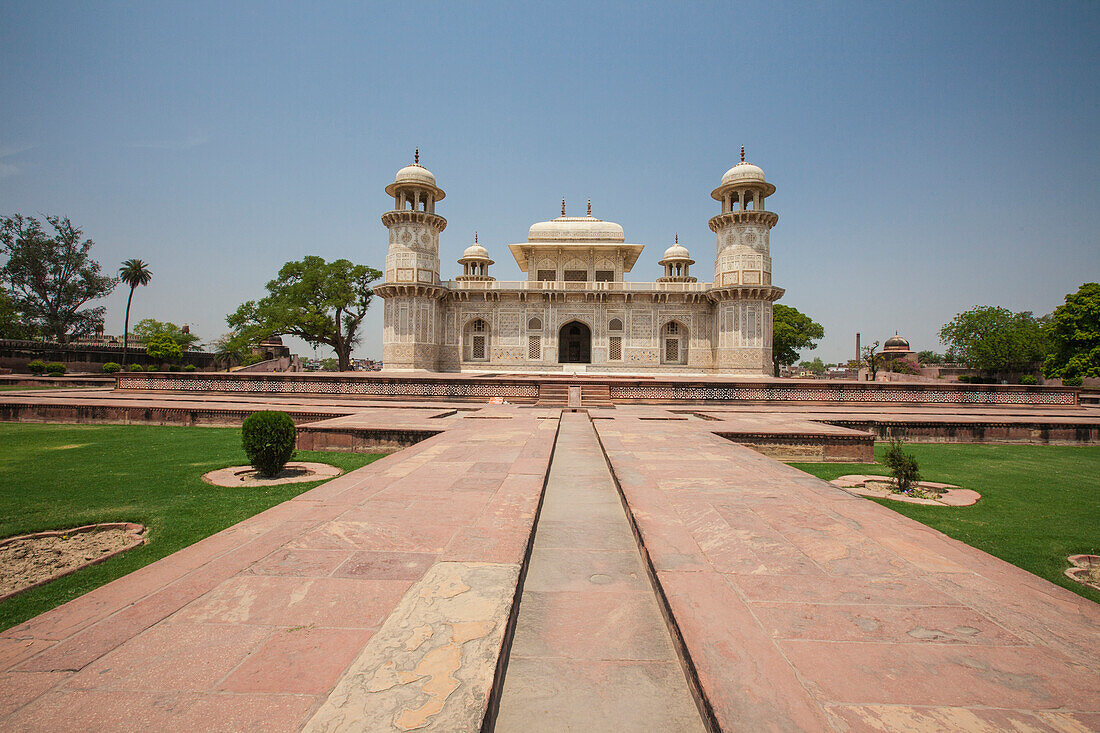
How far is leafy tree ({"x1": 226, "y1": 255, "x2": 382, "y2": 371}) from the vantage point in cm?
3162

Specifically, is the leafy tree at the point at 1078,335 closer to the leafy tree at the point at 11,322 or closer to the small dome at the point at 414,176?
the small dome at the point at 414,176

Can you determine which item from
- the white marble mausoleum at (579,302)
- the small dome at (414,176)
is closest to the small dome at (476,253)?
the white marble mausoleum at (579,302)

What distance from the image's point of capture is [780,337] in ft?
140

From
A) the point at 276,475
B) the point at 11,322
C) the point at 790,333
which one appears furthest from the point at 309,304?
the point at 790,333

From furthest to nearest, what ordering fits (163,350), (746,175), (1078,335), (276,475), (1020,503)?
(163,350) < (1078,335) < (746,175) < (276,475) < (1020,503)

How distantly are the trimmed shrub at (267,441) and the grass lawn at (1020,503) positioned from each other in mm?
6244

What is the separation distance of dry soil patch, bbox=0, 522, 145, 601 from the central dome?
82.4 ft

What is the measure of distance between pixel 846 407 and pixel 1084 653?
13175 mm

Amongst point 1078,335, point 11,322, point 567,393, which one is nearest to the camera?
point 567,393

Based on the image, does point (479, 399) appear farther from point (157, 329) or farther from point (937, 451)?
point (157, 329)

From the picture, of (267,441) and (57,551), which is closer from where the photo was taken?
(57,551)

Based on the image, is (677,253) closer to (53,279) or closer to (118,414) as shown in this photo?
(118,414)

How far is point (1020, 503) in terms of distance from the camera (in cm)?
484

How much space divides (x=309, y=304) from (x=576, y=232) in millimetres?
18361
